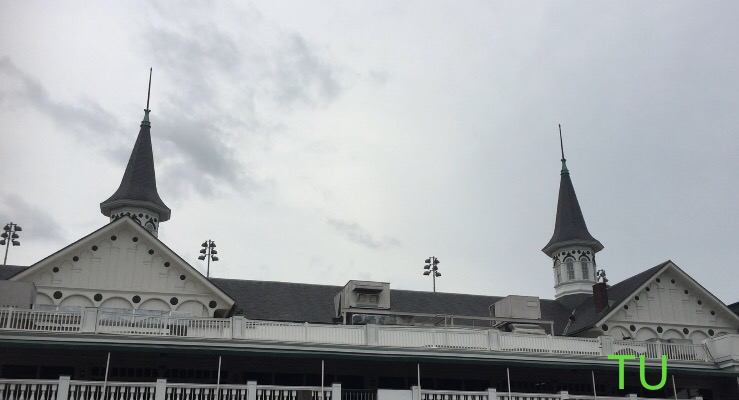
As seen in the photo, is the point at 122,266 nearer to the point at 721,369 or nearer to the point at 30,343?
the point at 30,343

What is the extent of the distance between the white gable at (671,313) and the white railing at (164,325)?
18331 millimetres

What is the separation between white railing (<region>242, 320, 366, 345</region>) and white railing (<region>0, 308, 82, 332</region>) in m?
5.94

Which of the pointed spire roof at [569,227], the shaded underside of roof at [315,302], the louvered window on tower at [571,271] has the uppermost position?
the pointed spire roof at [569,227]

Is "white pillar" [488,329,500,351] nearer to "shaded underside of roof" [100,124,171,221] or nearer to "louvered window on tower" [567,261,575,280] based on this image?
"louvered window on tower" [567,261,575,280]

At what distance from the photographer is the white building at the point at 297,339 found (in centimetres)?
2786

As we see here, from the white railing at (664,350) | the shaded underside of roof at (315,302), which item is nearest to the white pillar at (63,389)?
the shaded underside of roof at (315,302)

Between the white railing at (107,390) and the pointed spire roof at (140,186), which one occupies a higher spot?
the pointed spire roof at (140,186)

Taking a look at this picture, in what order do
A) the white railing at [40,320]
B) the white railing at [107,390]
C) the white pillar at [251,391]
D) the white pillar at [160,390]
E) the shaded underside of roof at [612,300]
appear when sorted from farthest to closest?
the shaded underside of roof at [612,300] < the white railing at [40,320] < the white pillar at [251,391] < the white pillar at [160,390] < the white railing at [107,390]

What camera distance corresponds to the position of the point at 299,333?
29547mm

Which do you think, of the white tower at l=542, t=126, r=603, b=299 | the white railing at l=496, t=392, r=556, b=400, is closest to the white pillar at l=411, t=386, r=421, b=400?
the white railing at l=496, t=392, r=556, b=400

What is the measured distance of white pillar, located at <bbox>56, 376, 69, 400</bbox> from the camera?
83.9 feet

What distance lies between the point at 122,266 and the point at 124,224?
66.3 inches

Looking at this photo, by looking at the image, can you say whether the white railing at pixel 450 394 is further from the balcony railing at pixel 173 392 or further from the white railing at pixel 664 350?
the white railing at pixel 664 350

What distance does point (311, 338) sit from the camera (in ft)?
97.0
